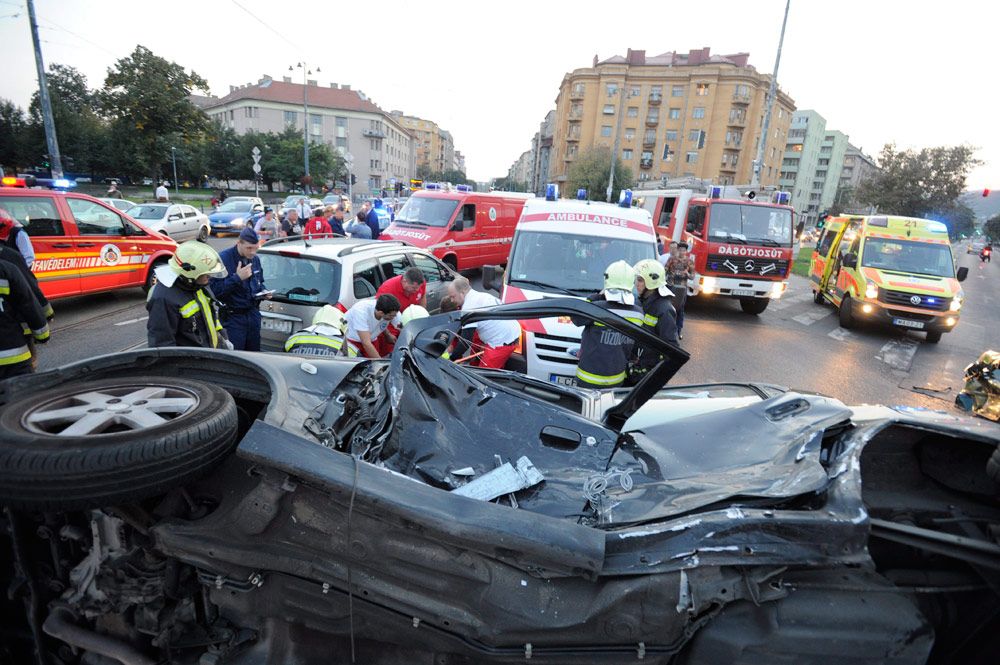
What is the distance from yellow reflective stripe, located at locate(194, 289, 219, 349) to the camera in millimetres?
4156

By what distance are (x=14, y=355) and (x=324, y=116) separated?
83822 mm

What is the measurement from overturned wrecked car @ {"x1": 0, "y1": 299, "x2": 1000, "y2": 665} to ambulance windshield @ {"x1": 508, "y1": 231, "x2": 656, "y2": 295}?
4436 mm

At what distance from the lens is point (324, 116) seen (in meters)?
77.6

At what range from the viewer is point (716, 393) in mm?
3539

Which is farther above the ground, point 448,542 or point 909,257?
point 909,257

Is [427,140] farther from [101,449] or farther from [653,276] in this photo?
[101,449]

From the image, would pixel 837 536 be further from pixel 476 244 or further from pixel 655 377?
pixel 476 244

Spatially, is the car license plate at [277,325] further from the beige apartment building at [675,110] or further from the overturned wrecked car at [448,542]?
the beige apartment building at [675,110]

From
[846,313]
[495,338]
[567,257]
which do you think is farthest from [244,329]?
[846,313]

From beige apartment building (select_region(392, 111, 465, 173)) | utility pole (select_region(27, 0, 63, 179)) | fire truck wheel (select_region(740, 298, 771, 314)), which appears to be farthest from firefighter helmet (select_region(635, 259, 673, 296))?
beige apartment building (select_region(392, 111, 465, 173))

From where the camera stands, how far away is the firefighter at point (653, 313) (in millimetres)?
4902

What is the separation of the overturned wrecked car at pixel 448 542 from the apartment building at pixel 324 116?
247 feet

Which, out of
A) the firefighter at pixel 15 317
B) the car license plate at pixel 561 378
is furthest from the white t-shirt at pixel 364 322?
the firefighter at pixel 15 317

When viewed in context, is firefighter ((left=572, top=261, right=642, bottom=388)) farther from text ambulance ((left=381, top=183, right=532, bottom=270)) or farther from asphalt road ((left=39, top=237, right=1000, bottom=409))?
text ambulance ((left=381, top=183, right=532, bottom=270))
